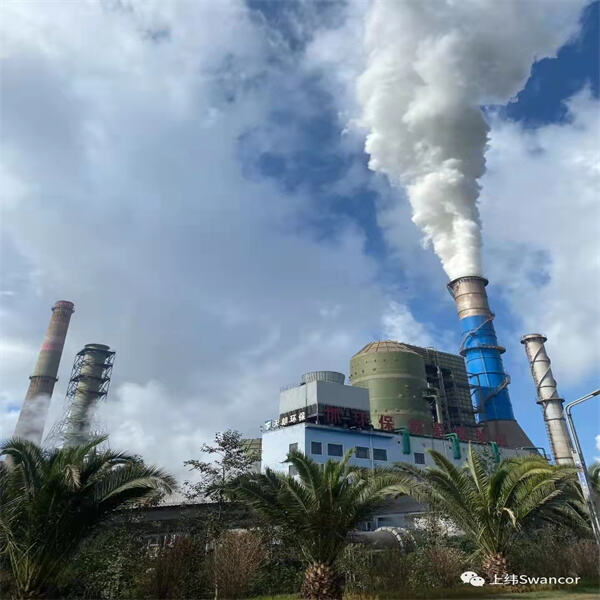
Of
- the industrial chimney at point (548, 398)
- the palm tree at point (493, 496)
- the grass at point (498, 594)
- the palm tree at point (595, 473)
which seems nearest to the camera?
the grass at point (498, 594)

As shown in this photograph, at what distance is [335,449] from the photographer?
49812mm

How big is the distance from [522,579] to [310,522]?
7.71 meters

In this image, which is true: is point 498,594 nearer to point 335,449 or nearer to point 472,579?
point 472,579

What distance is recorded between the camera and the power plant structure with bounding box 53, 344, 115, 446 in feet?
248

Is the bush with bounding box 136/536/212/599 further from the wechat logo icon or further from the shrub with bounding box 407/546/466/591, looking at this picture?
the wechat logo icon

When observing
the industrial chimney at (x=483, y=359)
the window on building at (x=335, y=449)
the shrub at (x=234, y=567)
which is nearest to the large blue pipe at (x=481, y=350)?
the industrial chimney at (x=483, y=359)

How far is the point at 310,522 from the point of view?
51.5ft

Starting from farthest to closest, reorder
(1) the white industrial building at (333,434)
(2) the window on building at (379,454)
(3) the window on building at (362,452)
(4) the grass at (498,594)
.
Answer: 1. (2) the window on building at (379,454)
2. (3) the window on building at (362,452)
3. (1) the white industrial building at (333,434)
4. (4) the grass at (498,594)

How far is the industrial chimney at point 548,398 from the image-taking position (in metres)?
70.2

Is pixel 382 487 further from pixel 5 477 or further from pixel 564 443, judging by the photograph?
pixel 564 443

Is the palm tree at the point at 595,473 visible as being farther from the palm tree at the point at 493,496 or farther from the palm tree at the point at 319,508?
the palm tree at the point at 319,508

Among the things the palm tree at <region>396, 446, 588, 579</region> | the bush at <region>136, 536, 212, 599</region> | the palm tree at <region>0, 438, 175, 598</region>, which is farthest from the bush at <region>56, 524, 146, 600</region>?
the palm tree at <region>396, 446, 588, 579</region>

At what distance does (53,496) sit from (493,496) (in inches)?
542

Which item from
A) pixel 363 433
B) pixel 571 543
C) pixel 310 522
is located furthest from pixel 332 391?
pixel 310 522
